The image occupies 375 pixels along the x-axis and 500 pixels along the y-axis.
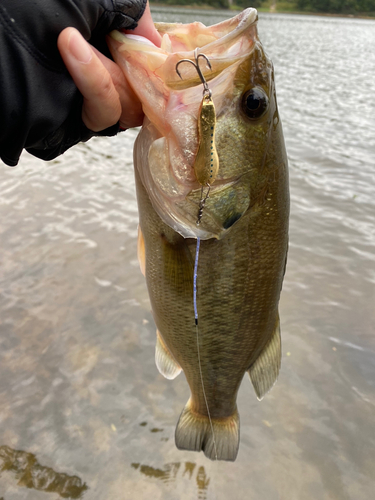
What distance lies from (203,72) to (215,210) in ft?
1.72

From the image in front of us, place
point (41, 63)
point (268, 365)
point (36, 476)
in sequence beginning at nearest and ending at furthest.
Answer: point (41, 63) → point (268, 365) → point (36, 476)

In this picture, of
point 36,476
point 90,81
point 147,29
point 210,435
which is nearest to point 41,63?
point 90,81

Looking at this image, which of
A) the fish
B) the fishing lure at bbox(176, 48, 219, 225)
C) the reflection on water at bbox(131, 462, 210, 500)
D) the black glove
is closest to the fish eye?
the fish

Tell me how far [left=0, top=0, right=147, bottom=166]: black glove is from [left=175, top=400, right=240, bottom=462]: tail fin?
6.02 ft

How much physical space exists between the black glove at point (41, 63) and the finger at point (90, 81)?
30mm

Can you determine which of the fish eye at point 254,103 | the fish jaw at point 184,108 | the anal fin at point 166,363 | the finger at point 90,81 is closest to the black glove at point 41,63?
the finger at point 90,81

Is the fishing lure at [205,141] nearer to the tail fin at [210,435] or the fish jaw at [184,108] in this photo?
the fish jaw at [184,108]

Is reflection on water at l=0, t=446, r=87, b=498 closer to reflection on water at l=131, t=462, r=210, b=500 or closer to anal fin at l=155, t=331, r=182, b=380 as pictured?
reflection on water at l=131, t=462, r=210, b=500

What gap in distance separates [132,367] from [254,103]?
2.86 metres

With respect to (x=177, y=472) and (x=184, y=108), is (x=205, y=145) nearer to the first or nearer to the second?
(x=184, y=108)

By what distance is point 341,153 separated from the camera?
854 centimetres

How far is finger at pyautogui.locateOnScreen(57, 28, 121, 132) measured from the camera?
121 cm

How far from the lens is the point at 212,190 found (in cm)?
158

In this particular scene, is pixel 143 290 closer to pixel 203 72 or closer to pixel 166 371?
pixel 166 371
